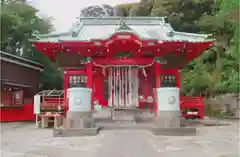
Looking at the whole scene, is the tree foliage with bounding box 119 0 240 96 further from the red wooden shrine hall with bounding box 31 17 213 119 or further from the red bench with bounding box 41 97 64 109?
the red bench with bounding box 41 97 64 109

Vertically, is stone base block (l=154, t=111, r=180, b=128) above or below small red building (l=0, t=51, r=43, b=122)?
below

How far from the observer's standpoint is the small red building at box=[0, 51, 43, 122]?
61.7ft

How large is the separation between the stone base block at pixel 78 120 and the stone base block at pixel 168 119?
2673mm

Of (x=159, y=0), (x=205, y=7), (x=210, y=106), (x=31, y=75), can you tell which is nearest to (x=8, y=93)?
(x=31, y=75)

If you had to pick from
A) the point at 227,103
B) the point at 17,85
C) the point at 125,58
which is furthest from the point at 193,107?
the point at 17,85

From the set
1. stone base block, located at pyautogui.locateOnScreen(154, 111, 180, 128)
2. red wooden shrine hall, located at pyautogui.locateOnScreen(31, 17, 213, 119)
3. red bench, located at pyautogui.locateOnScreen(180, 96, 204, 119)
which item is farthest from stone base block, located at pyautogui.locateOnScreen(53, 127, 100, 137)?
red bench, located at pyautogui.locateOnScreen(180, 96, 204, 119)

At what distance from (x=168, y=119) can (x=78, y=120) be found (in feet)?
11.3

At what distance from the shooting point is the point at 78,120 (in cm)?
1048

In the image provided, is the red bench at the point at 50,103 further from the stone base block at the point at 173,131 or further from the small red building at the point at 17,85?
the stone base block at the point at 173,131

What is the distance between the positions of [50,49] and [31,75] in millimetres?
10717

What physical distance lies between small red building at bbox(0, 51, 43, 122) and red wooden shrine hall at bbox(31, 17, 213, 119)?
622cm

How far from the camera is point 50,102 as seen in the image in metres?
14.5

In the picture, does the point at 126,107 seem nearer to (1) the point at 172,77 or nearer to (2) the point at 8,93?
(1) the point at 172,77

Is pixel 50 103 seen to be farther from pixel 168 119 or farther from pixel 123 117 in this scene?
pixel 168 119
